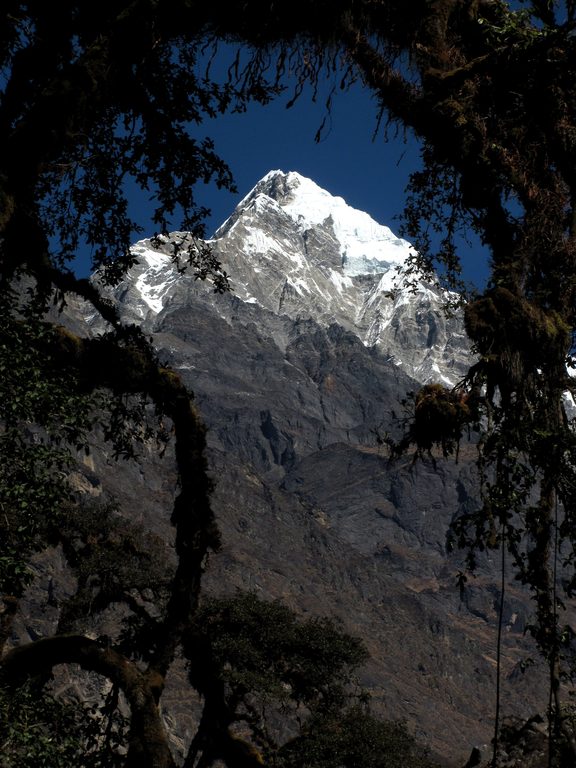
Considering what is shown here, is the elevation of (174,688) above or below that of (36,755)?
above

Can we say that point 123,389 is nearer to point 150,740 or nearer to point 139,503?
point 150,740

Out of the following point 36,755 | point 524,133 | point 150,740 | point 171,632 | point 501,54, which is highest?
point 501,54

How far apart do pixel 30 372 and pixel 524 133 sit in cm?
499

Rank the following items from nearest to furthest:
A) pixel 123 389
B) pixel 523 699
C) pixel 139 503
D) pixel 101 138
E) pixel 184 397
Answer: pixel 123 389, pixel 184 397, pixel 101 138, pixel 139 503, pixel 523 699

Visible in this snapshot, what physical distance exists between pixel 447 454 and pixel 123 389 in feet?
9.35

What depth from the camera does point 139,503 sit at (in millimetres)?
181375

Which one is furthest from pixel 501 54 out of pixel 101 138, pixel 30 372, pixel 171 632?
pixel 171 632

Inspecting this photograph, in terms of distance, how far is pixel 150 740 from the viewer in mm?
7086

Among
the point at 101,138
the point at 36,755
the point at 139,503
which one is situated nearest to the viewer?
the point at 36,755

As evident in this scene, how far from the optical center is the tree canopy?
622 cm

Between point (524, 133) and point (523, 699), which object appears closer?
point (524, 133)

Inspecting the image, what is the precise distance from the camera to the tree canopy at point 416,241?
6.22 meters

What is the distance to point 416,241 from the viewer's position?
985 cm

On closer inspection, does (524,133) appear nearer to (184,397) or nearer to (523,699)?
(184,397)
